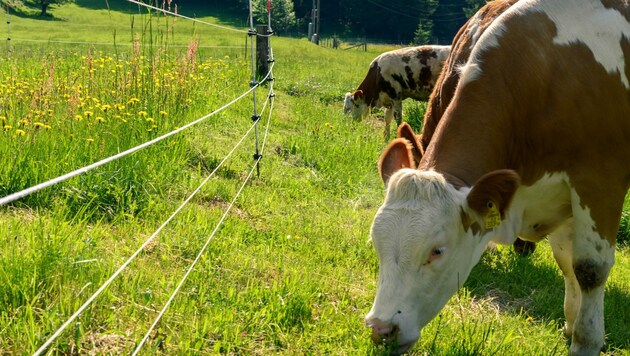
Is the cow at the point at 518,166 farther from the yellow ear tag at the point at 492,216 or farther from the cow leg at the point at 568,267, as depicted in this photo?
the cow leg at the point at 568,267

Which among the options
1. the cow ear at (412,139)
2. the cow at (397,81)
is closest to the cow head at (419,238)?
the cow ear at (412,139)

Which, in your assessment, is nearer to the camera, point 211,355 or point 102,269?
point 211,355

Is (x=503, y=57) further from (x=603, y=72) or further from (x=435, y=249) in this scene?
(x=435, y=249)

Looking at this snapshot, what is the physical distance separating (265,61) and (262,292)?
32.2 feet

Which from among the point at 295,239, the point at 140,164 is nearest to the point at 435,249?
the point at 295,239

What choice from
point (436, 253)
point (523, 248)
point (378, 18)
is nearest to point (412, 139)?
point (436, 253)

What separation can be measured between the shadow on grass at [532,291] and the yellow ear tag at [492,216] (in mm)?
1188

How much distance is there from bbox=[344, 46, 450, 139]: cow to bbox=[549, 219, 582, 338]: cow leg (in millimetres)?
8931

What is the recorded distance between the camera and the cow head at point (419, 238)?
9.90 ft

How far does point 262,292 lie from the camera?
12.2 ft

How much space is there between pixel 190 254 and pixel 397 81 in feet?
34.3

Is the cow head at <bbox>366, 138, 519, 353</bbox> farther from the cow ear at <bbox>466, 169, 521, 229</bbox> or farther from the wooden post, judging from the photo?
the wooden post

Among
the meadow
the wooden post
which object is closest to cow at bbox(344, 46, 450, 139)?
the wooden post

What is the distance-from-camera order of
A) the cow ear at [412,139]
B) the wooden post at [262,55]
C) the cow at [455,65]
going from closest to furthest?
the cow ear at [412,139]
the cow at [455,65]
the wooden post at [262,55]
